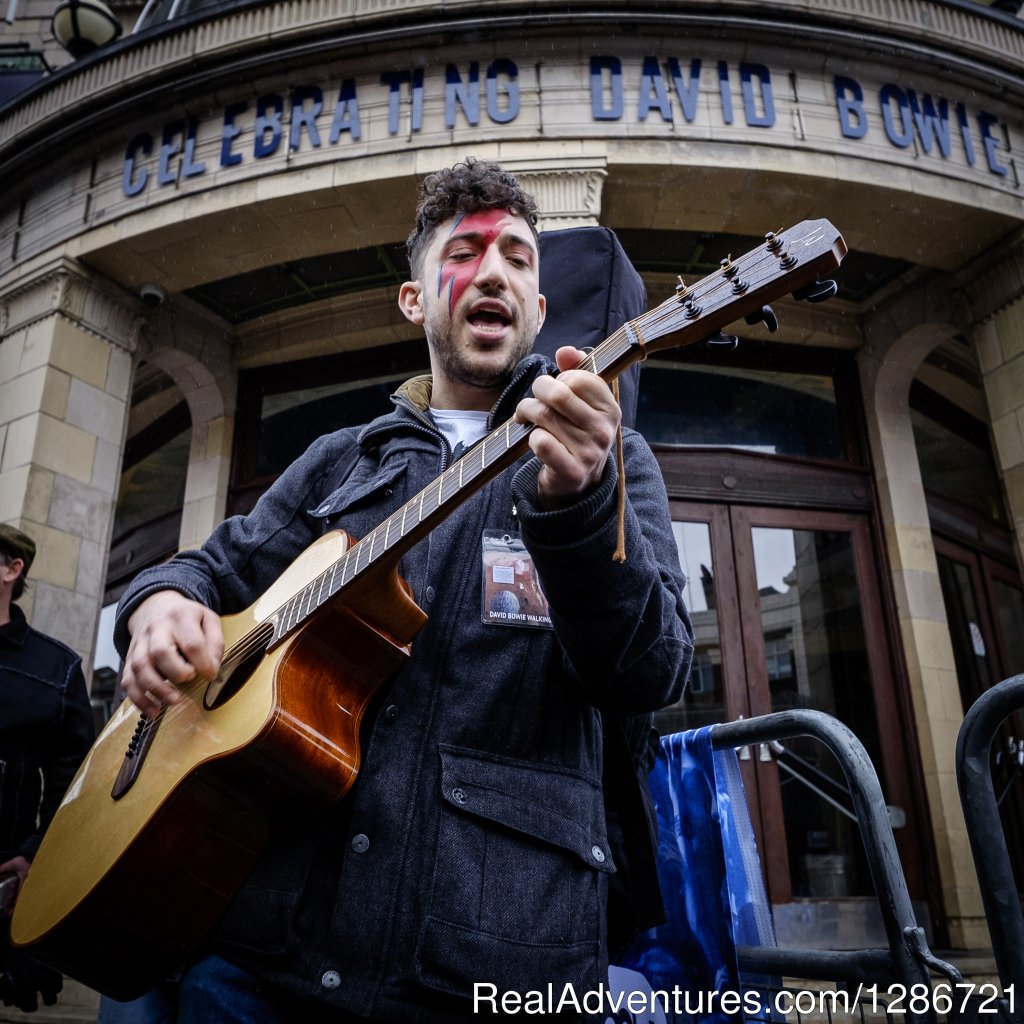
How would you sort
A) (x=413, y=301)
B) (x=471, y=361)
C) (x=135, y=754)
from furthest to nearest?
(x=413, y=301), (x=471, y=361), (x=135, y=754)

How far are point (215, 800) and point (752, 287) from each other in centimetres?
120

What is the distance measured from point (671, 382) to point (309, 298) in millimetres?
3406

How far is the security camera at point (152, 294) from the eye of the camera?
22.4 ft

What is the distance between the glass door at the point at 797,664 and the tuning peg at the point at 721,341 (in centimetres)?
515

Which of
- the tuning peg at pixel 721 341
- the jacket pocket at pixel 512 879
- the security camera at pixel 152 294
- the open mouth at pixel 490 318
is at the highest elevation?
the security camera at pixel 152 294

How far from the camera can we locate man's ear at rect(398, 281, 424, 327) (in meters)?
2.07

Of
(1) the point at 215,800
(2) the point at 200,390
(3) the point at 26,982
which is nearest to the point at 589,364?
(1) the point at 215,800

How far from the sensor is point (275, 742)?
1.31 metres

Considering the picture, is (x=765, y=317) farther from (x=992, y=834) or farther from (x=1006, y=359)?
(x=1006, y=359)

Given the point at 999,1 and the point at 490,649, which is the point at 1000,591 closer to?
the point at 999,1

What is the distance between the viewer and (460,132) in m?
6.10

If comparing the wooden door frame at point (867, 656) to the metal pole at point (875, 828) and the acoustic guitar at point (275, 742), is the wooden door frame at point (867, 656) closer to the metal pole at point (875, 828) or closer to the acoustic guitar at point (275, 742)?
the metal pole at point (875, 828)

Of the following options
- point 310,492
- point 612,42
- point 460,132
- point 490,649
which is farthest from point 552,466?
point 612,42

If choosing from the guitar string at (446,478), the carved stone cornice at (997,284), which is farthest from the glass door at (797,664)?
the guitar string at (446,478)
